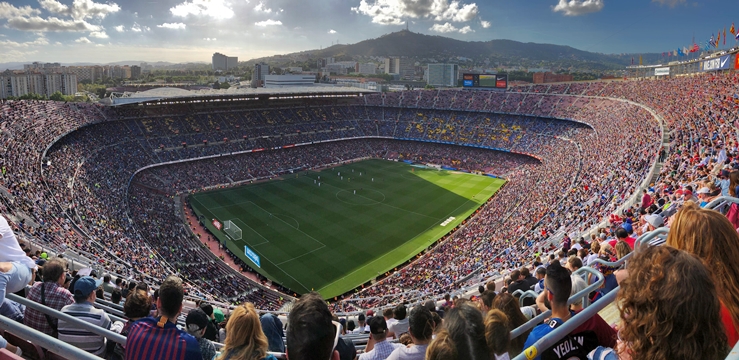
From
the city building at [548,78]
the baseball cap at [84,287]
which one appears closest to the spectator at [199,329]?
the baseball cap at [84,287]

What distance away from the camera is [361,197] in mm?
43938

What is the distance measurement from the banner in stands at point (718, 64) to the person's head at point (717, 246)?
5155 cm

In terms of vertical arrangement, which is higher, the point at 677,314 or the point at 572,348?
the point at 677,314

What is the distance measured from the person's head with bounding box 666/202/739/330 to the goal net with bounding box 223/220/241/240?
3332cm

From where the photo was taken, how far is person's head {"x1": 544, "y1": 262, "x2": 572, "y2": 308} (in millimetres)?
3766

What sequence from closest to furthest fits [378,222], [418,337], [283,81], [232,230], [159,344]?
[159,344]
[418,337]
[232,230]
[378,222]
[283,81]

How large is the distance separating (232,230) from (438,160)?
31914 millimetres

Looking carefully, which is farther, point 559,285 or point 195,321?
point 195,321

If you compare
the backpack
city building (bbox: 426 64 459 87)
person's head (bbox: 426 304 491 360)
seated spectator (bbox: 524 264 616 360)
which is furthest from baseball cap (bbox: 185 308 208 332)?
city building (bbox: 426 64 459 87)

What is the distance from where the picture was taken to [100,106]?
47.7 meters

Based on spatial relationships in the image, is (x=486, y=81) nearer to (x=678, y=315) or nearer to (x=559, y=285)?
(x=559, y=285)

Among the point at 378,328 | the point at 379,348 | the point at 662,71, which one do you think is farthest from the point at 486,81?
the point at 379,348

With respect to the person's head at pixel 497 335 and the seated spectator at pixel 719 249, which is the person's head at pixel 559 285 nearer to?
the person's head at pixel 497 335

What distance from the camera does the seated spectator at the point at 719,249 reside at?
2.57 meters
